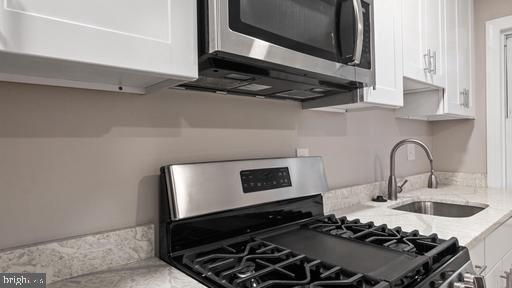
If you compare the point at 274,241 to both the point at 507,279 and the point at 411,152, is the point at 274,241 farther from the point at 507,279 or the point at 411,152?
the point at 411,152

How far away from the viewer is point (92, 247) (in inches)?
32.9

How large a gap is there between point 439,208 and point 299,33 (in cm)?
157

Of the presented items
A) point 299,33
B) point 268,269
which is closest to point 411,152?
point 299,33

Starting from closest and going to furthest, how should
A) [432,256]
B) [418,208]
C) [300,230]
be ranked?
[432,256] < [300,230] < [418,208]

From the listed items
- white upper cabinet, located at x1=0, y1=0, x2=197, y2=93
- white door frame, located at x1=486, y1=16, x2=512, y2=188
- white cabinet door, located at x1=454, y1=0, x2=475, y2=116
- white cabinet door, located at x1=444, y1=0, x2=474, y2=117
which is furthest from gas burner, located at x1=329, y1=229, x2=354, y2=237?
white door frame, located at x1=486, y1=16, x2=512, y2=188

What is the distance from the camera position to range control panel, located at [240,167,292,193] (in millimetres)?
1095

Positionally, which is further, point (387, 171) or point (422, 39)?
point (387, 171)

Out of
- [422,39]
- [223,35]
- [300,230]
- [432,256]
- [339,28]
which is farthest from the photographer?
[422,39]

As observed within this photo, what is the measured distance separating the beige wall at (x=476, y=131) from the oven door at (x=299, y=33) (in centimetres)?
165

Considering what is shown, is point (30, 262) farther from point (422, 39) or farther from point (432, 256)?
point (422, 39)

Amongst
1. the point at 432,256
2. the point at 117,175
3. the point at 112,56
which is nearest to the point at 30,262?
the point at 117,175

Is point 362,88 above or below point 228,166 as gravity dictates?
above

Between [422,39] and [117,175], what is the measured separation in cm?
163

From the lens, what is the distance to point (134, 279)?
2.61ft
